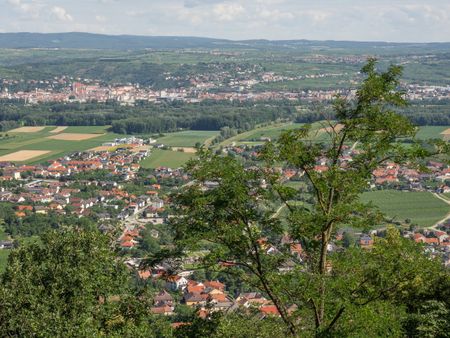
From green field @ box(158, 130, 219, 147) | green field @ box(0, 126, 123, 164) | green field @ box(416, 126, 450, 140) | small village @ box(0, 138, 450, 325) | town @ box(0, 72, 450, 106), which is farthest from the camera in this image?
town @ box(0, 72, 450, 106)

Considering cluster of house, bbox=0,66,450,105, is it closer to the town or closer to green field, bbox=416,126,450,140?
the town

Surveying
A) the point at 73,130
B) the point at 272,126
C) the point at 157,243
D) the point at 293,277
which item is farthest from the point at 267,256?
the point at 73,130

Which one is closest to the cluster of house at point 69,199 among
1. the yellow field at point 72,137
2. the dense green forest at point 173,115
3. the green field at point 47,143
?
the green field at point 47,143

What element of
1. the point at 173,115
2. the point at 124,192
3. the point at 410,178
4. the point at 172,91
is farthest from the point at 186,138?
the point at 172,91

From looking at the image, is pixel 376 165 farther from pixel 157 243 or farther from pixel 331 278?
pixel 157 243

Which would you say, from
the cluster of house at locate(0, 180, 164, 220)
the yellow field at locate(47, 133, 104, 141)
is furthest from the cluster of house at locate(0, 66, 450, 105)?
the cluster of house at locate(0, 180, 164, 220)

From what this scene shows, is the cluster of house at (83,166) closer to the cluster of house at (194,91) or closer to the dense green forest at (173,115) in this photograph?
the dense green forest at (173,115)
